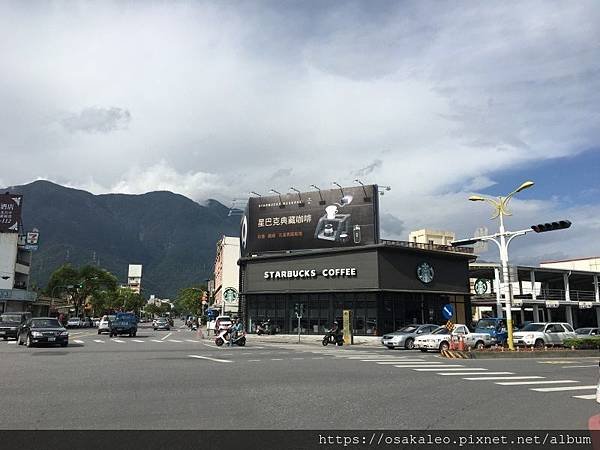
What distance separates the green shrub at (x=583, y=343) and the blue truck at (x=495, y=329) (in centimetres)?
409

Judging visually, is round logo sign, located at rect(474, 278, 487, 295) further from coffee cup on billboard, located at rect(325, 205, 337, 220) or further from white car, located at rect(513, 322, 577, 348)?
coffee cup on billboard, located at rect(325, 205, 337, 220)

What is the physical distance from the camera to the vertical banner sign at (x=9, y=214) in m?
72.4

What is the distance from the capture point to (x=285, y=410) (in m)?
9.16

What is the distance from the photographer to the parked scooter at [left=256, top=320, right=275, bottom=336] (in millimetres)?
46731

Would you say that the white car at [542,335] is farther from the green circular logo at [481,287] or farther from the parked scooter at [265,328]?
the parked scooter at [265,328]

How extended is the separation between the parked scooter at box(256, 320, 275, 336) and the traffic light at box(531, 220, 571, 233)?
27.4m

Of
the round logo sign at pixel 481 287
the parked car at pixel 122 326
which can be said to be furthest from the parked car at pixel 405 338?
the parked car at pixel 122 326

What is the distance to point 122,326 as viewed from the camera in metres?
42.2

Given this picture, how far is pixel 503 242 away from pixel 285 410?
71.3ft

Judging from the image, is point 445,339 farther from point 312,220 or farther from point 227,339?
point 312,220

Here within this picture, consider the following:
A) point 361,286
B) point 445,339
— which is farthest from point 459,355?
point 361,286
